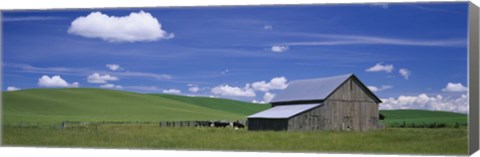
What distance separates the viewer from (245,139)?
121ft

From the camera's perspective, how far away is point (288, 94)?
37.2 meters

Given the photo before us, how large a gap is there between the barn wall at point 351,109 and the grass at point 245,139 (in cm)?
62

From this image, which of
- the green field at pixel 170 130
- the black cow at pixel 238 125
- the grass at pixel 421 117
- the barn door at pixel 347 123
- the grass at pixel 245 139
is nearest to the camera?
the grass at pixel 421 117

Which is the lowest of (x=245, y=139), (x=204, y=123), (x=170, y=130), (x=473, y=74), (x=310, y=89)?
(x=245, y=139)

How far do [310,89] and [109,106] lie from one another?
7.27m

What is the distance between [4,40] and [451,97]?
50.2 ft

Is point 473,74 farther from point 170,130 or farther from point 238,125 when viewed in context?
point 170,130

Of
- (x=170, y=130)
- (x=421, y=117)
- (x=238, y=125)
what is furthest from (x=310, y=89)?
(x=170, y=130)

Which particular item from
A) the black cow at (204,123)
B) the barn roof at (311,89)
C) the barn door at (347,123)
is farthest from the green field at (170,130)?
the barn roof at (311,89)

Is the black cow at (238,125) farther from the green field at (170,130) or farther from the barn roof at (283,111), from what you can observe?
the barn roof at (283,111)

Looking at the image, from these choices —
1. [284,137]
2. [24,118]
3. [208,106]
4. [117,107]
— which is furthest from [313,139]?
[24,118]

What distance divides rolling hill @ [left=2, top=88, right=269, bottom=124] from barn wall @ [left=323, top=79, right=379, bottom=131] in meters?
2.62

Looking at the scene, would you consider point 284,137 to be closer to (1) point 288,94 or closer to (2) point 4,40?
(1) point 288,94

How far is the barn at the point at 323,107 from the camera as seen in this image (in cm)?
3647
